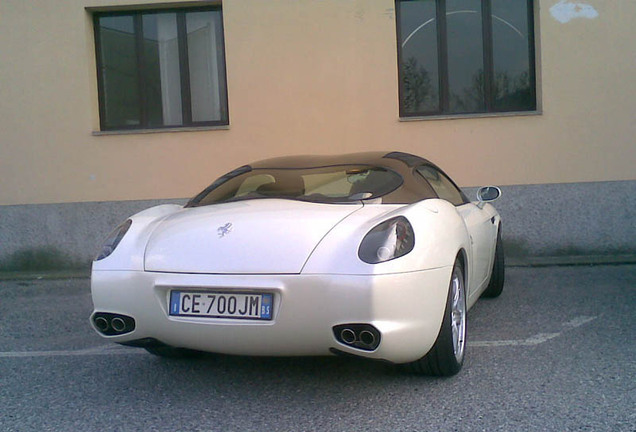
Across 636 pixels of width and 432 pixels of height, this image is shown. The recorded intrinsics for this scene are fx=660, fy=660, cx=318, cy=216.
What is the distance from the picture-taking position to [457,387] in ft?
11.7

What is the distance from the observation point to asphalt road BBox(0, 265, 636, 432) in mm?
3184

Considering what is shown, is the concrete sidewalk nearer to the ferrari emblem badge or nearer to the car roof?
the car roof

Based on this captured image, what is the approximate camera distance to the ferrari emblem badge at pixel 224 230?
3.40 meters

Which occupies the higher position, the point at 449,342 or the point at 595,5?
the point at 595,5

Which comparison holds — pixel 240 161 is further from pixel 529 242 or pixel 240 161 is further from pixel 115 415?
pixel 115 415

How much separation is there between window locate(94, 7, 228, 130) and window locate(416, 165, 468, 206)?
4502mm

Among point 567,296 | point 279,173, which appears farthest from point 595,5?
point 279,173

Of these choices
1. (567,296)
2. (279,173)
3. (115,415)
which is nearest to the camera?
(115,415)

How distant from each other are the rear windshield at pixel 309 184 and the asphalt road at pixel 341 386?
1033 millimetres

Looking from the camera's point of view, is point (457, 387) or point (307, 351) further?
point (457, 387)

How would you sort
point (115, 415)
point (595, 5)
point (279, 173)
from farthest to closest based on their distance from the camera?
point (595, 5) → point (279, 173) → point (115, 415)

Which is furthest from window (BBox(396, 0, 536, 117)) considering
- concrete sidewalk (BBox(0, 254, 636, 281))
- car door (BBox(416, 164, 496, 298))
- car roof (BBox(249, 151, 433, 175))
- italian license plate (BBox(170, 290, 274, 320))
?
italian license plate (BBox(170, 290, 274, 320))

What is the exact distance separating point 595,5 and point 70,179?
268 inches

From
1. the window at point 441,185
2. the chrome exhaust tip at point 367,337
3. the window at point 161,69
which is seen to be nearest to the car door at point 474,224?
the window at point 441,185
